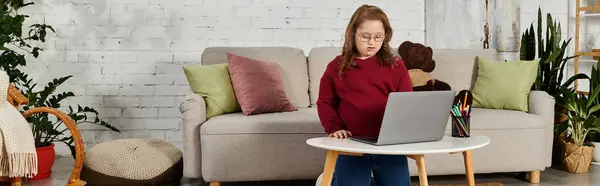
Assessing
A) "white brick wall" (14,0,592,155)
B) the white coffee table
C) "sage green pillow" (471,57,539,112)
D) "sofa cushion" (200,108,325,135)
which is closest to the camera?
the white coffee table

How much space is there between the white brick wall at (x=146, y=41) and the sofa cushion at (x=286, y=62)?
2.39 ft

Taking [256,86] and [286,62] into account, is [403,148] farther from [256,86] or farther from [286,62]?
[286,62]

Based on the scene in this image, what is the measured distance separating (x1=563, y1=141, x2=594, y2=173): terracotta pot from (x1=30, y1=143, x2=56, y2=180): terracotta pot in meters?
3.01

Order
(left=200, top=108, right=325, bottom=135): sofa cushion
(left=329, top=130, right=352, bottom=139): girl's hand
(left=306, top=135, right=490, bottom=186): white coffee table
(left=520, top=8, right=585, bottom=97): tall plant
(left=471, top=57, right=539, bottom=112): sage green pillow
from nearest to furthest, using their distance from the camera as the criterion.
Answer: (left=306, top=135, right=490, bottom=186): white coffee table → (left=329, top=130, right=352, bottom=139): girl's hand → (left=200, top=108, right=325, bottom=135): sofa cushion → (left=471, top=57, right=539, bottom=112): sage green pillow → (left=520, top=8, right=585, bottom=97): tall plant

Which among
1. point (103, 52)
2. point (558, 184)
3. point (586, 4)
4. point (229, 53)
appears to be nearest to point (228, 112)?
point (229, 53)

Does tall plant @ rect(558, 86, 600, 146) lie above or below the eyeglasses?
below

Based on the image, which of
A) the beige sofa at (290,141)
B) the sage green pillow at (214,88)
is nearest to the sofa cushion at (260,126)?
the beige sofa at (290,141)

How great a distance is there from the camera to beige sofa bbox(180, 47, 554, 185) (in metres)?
3.49

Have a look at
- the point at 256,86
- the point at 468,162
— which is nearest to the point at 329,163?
the point at 468,162

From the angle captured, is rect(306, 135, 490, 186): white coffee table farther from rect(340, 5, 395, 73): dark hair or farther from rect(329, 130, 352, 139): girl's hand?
rect(340, 5, 395, 73): dark hair

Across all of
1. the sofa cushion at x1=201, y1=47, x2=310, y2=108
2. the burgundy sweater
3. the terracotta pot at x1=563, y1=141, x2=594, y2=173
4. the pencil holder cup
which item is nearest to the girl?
the burgundy sweater

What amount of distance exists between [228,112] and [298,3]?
1351 mm

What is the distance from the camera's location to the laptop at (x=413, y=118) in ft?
6.53

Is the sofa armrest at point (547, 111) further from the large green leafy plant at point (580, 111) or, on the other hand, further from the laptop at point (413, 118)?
the laptop at point (413, 118)
